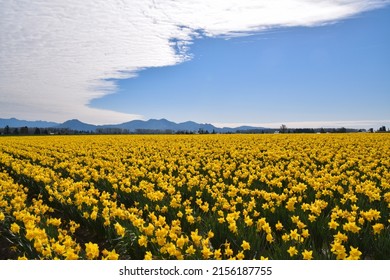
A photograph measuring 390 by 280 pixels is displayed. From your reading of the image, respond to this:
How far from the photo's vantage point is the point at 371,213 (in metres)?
Result: 5.10

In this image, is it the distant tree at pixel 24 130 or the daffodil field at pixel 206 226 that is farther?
the distant tree at pixel 24 130

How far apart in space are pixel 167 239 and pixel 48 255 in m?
1.45

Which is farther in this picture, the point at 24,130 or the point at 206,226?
the point at 24,130

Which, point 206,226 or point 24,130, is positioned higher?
point 24,130

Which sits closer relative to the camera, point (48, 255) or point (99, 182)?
point (48, 255)

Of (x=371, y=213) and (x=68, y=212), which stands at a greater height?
(x=371, y=213)

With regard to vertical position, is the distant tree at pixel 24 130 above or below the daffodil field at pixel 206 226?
above

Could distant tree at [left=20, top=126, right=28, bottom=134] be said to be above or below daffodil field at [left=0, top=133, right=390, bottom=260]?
above

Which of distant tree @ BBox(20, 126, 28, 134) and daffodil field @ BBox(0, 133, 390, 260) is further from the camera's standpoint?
distant tree @ BBox(20, 126, 28, 134)

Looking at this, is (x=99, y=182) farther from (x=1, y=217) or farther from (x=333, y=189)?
(x=333, y=189)
